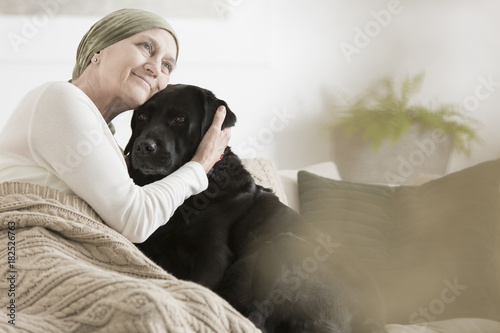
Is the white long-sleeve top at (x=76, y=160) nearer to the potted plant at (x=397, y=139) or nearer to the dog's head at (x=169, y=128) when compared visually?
the dog's head at (x=169, y=128)

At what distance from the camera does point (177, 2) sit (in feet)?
8.85

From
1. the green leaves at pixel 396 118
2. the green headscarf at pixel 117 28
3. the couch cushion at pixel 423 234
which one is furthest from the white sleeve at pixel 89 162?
the green leaves at pixel 396 118

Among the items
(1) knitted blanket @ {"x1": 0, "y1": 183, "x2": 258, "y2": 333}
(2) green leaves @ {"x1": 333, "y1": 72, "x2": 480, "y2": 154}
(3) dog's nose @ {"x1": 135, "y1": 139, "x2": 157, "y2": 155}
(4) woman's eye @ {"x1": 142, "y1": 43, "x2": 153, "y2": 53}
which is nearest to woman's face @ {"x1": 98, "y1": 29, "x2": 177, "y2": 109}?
(4) woman's eye @ {"x1": 142, "y1": 43, "x2": 153, "y2": 53}

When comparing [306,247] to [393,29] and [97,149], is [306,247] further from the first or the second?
[393,29]

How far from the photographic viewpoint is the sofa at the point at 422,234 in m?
1.89

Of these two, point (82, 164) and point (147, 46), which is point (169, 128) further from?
point (82, 164)

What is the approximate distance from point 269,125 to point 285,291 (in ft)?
5.94

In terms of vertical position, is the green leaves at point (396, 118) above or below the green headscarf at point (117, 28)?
below

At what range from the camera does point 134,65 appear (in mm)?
1388

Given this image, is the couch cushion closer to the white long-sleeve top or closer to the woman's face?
the woman's face

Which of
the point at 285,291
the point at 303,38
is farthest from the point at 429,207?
the point at 303,38

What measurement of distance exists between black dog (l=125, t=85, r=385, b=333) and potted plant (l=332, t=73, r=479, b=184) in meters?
1.39

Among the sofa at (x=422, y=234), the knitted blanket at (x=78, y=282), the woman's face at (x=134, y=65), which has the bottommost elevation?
the sofa at (x=422, y=234)

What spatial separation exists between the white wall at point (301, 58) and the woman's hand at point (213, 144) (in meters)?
1.26
